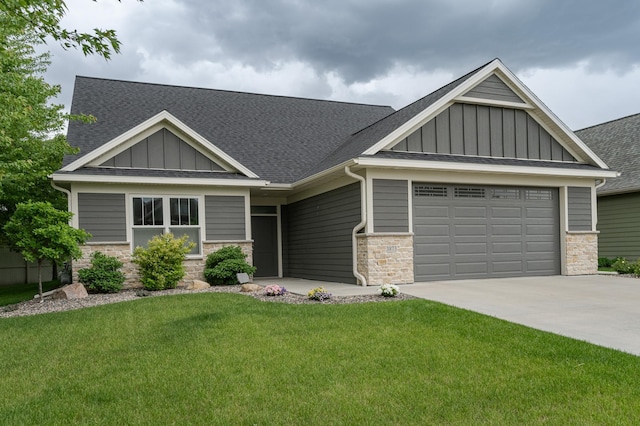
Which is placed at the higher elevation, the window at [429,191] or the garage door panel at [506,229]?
the window at [429,191]

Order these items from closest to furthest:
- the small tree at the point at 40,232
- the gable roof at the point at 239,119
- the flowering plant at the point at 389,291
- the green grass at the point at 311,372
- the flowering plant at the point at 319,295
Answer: the green grass at the point at 311,372, the flowering plant at the point at 319,295, the flowering plant at the point at 389,291, the small tree at the point at 40,232, the gable roof at the point at 239,119

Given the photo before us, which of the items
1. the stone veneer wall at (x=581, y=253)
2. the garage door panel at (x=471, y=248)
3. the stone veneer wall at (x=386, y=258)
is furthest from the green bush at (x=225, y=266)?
the stone veneer wall at (x=581, y=253)

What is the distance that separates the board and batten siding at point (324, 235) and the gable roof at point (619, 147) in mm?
10259

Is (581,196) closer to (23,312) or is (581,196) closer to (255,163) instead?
(255,163)

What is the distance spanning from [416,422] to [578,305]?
6344mm

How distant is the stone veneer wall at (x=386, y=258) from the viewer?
1204cm

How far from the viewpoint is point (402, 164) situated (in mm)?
12031

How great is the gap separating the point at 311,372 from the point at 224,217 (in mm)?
9295

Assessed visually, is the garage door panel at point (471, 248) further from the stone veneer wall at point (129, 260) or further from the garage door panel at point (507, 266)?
the stone veneer wall at point (129, 260)

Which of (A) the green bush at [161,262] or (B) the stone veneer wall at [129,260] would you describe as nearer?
(A) the green bush at [161,262]

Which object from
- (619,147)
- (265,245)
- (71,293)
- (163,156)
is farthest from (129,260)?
(619,147)

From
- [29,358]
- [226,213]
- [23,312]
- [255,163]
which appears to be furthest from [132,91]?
[29,358]

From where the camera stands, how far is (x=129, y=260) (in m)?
12.9

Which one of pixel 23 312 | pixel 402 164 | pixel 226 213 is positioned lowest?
pixel 23 312
